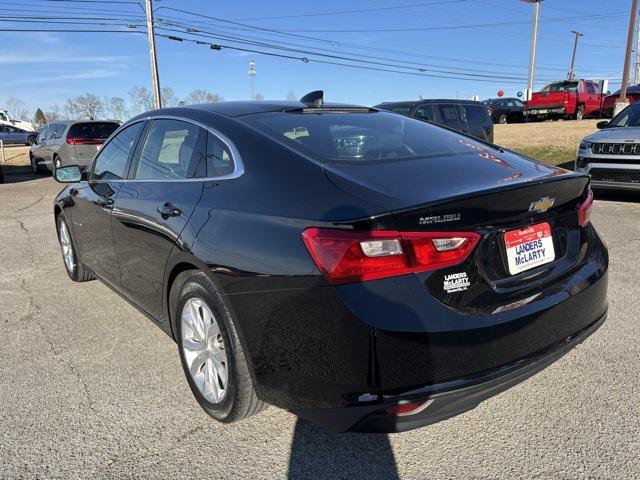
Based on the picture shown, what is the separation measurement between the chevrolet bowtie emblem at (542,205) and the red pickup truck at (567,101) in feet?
93.5

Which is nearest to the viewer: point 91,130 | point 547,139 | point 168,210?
point 168,210

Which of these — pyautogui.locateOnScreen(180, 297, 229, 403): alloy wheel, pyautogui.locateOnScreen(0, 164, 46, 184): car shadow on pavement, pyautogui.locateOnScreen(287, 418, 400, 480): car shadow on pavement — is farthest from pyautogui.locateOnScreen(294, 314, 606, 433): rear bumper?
pyautogui.locateOnScreen(0, 164, 46, 184): car shadow on pavement

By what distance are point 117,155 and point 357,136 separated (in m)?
2.01

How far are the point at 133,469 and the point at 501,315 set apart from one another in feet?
5.80

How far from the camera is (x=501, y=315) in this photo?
2.12 metres

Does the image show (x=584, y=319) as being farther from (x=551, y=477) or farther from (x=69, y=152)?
(x=69, y=152)

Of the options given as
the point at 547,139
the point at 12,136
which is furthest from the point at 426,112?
the point at 12,136

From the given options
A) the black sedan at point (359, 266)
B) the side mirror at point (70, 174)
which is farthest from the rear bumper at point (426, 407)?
the side mirror at point (70, 174)

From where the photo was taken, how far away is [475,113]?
1291 cm

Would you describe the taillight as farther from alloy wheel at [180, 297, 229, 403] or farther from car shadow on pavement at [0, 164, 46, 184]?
car shadow on pavement at [0, 164, 46, 184]

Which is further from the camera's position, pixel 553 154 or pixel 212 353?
pixel 553 154

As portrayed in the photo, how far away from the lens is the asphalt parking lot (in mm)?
2352

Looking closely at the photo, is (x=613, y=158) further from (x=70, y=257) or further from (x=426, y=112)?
(x=70, y=257)

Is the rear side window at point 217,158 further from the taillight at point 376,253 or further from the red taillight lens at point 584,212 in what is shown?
the red taillight lens at point 584,212
